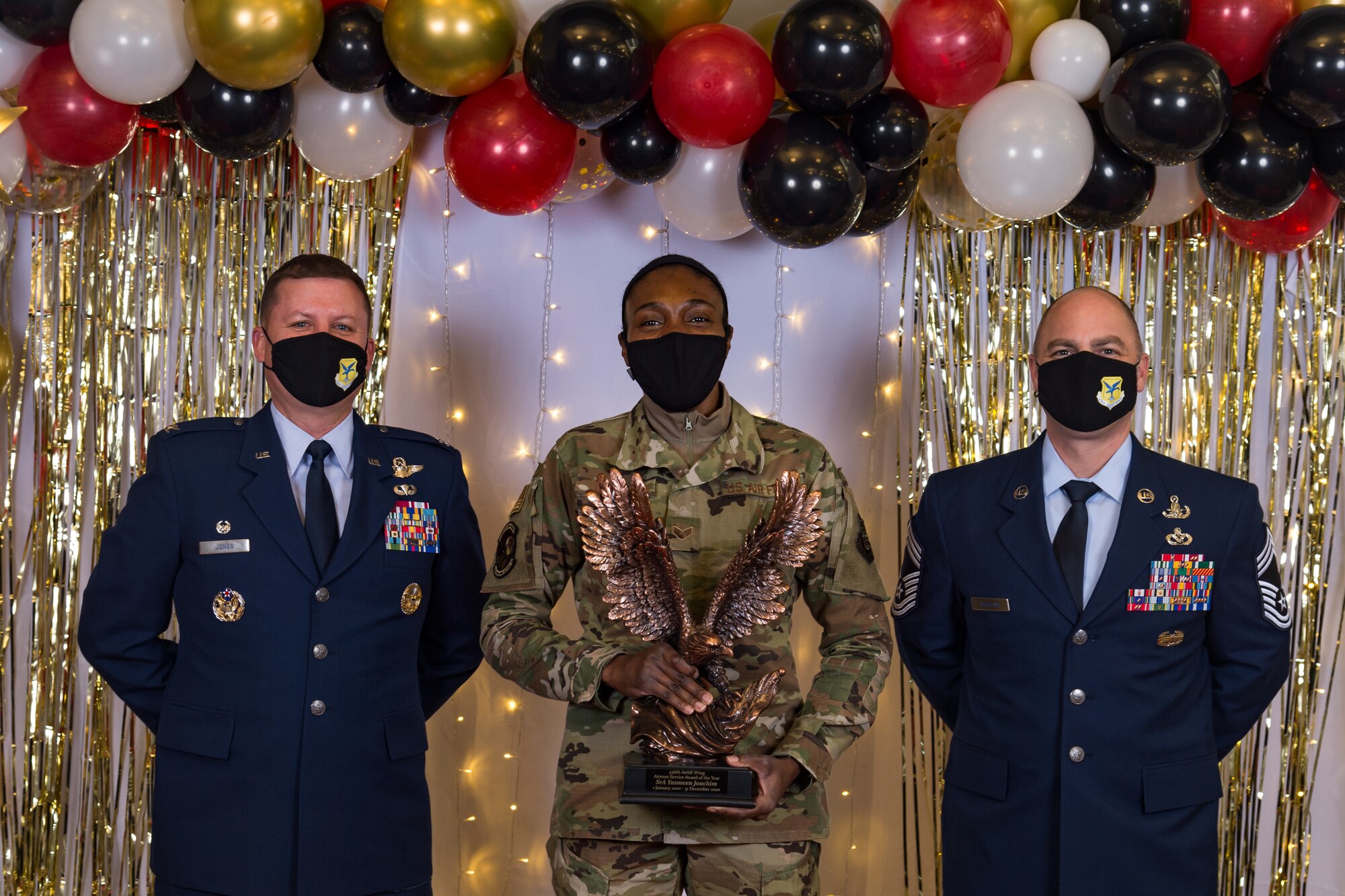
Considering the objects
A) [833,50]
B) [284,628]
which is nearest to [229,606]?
[284,628]

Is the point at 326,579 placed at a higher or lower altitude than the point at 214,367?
lower

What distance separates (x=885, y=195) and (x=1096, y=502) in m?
0.97

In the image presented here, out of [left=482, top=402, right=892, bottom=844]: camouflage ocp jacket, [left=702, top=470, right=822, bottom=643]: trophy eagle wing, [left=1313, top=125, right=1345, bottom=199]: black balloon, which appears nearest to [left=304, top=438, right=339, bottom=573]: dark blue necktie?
[left=482, top=402, right=892, bottom=844]: camouflage ocp jacket

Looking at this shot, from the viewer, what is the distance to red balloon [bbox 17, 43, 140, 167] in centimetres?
297

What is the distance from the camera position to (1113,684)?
245cm

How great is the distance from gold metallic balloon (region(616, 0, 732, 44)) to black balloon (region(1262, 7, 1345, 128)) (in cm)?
125

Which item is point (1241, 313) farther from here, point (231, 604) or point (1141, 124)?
point (231, 604)

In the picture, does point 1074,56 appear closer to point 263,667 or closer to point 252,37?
point 252,37

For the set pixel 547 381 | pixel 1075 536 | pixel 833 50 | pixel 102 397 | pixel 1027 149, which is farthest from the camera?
pixel 547 381

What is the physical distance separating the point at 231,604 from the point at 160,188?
162 cm

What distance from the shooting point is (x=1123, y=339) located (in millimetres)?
2594

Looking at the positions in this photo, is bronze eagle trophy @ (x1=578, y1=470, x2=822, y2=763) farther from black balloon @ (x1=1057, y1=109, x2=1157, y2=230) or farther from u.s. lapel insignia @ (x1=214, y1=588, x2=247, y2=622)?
black balloon @ (x1=1057, y1=109, x2=1157, y2=230)

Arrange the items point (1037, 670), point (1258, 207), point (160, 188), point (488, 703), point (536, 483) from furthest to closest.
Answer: point (488, 703) → point (160, 188) → point (1258, 207) → point (536, 483) → point (1037, 670)

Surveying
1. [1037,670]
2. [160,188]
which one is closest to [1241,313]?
[1037,670]
